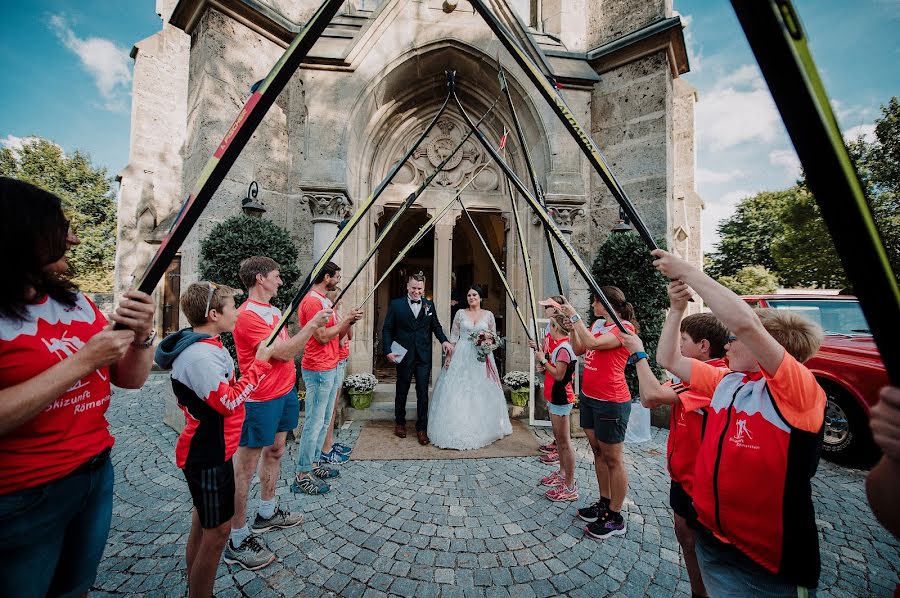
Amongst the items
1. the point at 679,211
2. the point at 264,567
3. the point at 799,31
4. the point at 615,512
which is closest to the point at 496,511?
the point at 615,512

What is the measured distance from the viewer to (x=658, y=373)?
5.45 metres

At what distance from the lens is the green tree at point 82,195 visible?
21.0m

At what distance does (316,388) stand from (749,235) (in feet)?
112

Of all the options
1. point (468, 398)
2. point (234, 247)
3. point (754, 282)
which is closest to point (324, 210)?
point (234, 247)

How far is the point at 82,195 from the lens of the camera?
22547mm

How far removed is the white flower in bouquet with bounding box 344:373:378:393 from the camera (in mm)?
5336

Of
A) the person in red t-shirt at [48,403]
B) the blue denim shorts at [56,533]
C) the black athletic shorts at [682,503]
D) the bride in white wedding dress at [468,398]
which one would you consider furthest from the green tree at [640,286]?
the blue denim shorts at [56,533]

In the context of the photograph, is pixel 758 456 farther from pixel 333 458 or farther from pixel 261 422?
pixel 333 458

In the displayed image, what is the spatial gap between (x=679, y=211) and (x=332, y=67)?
307 inches

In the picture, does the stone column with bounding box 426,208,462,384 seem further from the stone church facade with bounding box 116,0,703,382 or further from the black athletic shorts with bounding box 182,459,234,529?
the black athletic shorts with bounding box 182,459,234,529

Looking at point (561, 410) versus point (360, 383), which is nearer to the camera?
point (561, 410)

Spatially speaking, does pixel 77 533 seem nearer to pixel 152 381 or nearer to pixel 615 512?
pixel 615 512

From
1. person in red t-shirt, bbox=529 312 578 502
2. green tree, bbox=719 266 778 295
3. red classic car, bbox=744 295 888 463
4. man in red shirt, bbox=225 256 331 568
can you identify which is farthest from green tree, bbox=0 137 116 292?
green tree, bbox=719 266 778 295

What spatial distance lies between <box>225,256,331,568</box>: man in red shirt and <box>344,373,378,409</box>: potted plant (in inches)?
98.9
